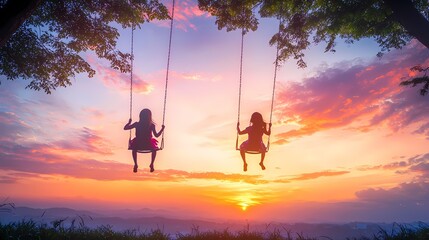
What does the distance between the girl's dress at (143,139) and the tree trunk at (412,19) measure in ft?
28.2

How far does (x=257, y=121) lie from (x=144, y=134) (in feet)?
13.8

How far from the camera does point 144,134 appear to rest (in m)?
12.0

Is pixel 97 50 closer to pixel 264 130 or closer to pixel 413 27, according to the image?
pixel 264 130

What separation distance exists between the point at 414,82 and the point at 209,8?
315 inches

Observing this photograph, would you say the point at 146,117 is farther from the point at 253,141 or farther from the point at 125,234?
the point at 125,234

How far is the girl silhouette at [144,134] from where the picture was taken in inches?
462

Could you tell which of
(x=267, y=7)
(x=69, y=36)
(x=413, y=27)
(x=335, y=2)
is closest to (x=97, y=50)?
(x=69, y=36)

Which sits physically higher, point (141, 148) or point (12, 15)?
point (12, 15)

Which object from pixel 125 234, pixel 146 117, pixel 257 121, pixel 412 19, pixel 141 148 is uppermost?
pixel 412 19

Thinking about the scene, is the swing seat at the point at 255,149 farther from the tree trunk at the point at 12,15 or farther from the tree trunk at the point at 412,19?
the tree trunk at the point at 12,15

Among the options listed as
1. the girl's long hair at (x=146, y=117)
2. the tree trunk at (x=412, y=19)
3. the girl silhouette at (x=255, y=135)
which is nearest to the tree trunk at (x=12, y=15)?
the girl's long hair at (x=146, y=117)

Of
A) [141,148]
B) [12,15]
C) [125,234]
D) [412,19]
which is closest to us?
[12,15]

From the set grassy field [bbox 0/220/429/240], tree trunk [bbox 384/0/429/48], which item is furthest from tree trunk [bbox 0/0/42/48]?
tree trunk [bbox 384/0/429/48]

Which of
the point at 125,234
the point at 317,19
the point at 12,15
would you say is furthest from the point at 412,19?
the point at 12,15
